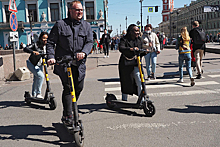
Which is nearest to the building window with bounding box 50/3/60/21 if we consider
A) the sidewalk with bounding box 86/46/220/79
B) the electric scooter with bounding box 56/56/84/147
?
the sidewalk with bounding box 86/46/220/79

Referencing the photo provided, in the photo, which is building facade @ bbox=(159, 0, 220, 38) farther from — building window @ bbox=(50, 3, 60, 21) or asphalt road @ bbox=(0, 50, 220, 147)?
asphalt road @ bbox=(0, 50, 220, 147)

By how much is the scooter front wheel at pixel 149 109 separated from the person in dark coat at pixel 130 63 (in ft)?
1.61

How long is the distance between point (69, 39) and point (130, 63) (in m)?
1.76

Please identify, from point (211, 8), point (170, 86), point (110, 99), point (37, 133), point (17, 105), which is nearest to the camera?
point (37, 133)

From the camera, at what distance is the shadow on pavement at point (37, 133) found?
12.8 ft

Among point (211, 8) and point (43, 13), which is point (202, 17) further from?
point (211, 8)

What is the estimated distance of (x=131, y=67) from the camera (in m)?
5.40

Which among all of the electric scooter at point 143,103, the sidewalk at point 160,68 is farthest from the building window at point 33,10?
the electric scooter at point 143,103

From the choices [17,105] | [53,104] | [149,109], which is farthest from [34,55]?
[149,109]

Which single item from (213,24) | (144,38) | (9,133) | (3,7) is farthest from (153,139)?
(213,24)

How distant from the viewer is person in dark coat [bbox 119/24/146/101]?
17.5 feet

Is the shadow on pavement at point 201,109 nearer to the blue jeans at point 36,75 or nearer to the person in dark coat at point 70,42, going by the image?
the person in dark coat at point 70,42

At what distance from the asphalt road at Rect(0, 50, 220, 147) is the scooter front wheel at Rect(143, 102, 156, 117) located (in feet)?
0.31

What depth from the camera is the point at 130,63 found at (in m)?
5.36
